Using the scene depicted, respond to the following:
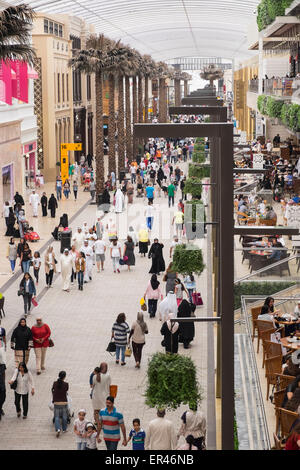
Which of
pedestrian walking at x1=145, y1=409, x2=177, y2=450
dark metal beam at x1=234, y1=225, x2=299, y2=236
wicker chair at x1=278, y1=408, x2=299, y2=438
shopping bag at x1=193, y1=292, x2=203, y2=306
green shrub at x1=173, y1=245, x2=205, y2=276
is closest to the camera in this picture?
dark metal beam at x1=234, y1=225, x2=299, y2=236

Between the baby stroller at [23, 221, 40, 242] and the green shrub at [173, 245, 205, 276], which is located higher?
the green shrub at [173, 245, 205, 276]

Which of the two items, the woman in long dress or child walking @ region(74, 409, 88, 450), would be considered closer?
child walking @ region(74, 409, 88, 450)

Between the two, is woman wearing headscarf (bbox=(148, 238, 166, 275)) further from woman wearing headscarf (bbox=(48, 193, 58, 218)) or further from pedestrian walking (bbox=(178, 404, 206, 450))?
pedestrian walking (bbox=(178, 404, 206, 450))

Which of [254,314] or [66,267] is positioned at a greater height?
[254,314]

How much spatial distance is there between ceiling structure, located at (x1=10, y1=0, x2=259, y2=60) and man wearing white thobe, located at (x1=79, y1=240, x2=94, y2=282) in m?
26.2

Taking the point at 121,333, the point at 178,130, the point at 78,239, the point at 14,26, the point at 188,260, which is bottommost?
the point at 121,333

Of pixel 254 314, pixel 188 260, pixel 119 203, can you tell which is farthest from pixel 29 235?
pixel 254 314

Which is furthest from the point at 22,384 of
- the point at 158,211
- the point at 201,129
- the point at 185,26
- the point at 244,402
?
the point at 185,26

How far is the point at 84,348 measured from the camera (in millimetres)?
18969

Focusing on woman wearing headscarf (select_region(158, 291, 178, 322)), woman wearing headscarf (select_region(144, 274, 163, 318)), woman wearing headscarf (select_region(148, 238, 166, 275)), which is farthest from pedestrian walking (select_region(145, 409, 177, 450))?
woman wearing headscarf (select_region(148, 238, 166, 275))

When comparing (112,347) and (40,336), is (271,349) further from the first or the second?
(40,336)

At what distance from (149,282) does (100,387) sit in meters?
9.52

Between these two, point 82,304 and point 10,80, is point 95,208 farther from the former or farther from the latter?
point 82,304

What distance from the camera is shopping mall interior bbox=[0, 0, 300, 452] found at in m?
11.8
